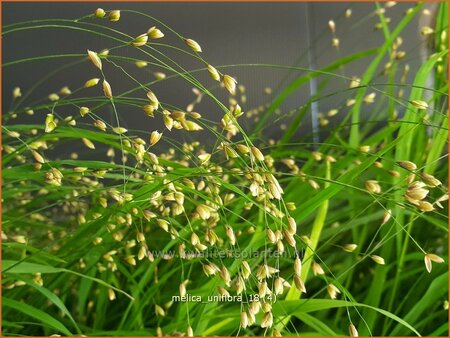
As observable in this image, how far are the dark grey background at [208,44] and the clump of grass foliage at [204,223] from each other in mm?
15

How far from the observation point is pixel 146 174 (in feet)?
1.17

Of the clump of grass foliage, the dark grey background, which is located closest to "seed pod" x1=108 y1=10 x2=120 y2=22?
the clump of grass foliage

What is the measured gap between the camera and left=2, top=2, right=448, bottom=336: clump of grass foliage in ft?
1.10

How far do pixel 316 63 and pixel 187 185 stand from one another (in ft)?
1.42

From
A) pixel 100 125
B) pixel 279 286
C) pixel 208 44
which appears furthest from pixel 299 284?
pixel 208 44

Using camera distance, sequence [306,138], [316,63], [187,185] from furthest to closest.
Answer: [316,63], [306,138], [187,185]

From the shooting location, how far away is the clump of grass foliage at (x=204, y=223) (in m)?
0.34

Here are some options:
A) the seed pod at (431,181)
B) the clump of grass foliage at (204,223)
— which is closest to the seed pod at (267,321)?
the clump of grass foliage at (204,223)

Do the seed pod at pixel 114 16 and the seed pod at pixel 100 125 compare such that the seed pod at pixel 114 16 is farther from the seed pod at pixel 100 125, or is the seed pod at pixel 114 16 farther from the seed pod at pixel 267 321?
the seed pod at pixel 267 321

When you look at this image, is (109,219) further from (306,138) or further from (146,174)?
(306,138)

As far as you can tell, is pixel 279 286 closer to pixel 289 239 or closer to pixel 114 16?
pixel 289 239

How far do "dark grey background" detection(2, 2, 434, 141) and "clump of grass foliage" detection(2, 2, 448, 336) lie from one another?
15mm

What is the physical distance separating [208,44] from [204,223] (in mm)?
164

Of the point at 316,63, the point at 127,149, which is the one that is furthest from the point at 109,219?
the point at 316,63
